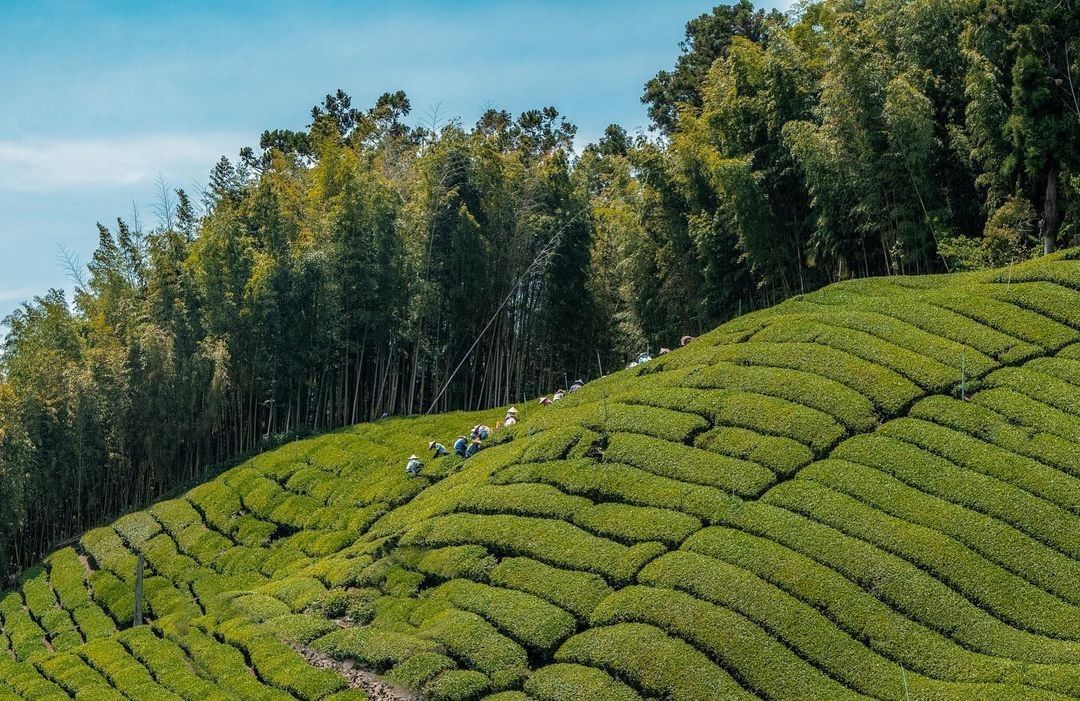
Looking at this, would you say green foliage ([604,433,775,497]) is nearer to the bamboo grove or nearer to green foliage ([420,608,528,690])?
green foliage ([420,608,528,690])

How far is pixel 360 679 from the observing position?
23547 mm

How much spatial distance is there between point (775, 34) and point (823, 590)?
998 inches

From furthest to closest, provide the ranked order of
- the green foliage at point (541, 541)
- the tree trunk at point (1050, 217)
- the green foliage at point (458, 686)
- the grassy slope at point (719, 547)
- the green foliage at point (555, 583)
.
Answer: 1. the tree trunk at point (1050, 217)
2. the green foliage at point (541, 541)
3. the green foliage at point (555, 583)
4. the green foliage at point (458, 686)
5. the grassy slope at point (719, 547)

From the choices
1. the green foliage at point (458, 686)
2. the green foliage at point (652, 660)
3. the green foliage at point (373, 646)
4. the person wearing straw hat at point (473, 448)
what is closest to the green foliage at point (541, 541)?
the green foliage at point (652, 660)

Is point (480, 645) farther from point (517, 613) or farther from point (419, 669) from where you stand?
point (419, 669)

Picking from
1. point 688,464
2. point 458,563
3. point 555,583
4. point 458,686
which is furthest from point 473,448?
point 458,686

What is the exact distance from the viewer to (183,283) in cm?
4781

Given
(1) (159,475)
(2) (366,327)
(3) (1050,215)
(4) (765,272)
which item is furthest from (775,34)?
(1) (159,475)

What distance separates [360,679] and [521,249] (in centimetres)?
2775

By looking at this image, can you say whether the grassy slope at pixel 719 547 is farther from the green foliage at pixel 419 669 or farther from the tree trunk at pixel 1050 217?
the tree trunk at pixel 1050 217

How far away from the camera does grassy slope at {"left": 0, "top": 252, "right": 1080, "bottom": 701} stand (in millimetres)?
21234

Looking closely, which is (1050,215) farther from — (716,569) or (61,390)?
(61,390)

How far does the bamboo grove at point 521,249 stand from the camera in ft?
119

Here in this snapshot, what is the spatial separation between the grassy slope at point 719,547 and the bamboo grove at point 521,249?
4026 mm
